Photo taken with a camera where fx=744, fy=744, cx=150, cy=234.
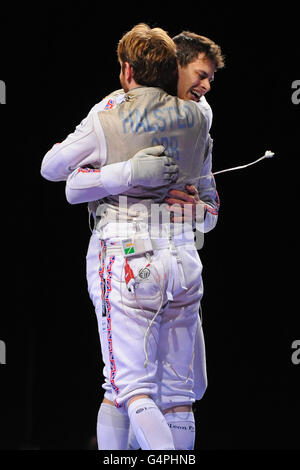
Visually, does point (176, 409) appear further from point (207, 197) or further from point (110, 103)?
point (110, 103)

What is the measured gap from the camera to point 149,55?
206 centimetres

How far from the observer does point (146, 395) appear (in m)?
2.04

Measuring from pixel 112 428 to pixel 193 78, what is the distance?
1.07 m

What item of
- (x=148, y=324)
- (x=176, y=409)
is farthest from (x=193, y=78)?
(x=176, y=409)

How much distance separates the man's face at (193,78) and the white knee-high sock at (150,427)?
3.08ft

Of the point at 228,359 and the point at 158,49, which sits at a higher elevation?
the point at 158,49

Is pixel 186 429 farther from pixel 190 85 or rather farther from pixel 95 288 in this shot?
pixel 190 85

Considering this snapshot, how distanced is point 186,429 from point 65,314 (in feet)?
3.11

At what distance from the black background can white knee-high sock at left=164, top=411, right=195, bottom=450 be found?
0.82 m

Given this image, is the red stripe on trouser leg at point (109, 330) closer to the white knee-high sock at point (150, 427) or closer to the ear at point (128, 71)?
the white knee-high sock at point (150, 427)

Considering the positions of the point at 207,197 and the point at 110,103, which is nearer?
the point at 110,103

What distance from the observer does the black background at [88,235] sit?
9.18ft

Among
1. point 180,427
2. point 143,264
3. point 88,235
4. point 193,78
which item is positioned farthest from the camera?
point 88,235

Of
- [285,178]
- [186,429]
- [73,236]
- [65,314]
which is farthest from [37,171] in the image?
[186,429]
